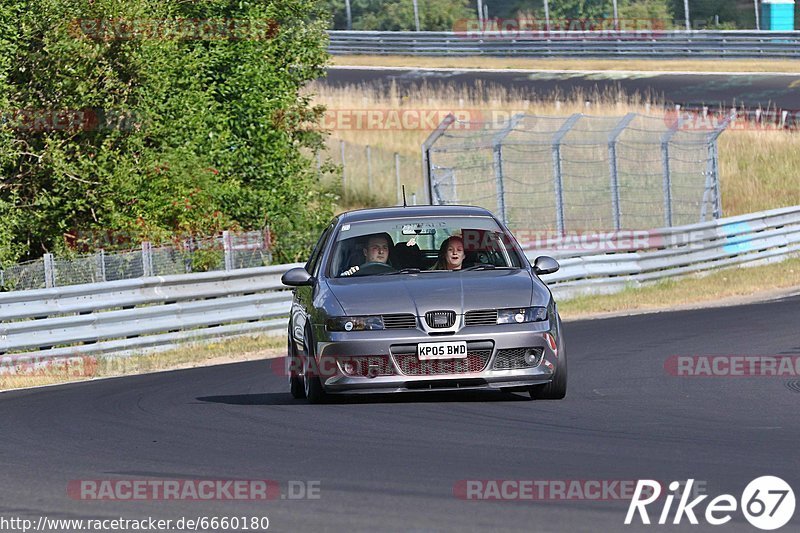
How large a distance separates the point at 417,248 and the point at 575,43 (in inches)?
1717

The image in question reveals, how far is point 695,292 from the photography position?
24578 millimetres

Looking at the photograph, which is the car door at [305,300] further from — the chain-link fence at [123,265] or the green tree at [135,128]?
the green tree at [135,128]

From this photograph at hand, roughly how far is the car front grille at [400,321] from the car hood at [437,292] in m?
0.04

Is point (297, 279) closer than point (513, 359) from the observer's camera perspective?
No

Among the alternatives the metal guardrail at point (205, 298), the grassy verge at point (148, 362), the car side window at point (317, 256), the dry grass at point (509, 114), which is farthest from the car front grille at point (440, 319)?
the dry grass at point (509, 114)

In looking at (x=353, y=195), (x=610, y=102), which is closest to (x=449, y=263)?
(x=353, y=195)

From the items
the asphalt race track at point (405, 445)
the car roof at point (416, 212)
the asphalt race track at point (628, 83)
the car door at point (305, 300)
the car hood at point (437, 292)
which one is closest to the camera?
the asphalt race track at point (405, 445)

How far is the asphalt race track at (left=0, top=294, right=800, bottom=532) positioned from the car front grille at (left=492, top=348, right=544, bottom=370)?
0.28 metres

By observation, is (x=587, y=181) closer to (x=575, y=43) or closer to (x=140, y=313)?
(x=575, y=43)

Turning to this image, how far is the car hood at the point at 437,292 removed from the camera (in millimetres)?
10719

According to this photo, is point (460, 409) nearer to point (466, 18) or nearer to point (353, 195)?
point (353, 195)

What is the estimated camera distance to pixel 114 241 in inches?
872

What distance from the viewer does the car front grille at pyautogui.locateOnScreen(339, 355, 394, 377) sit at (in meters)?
10.7

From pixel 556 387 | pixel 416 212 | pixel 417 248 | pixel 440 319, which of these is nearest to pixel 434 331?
pixel 440 319
